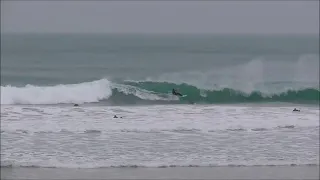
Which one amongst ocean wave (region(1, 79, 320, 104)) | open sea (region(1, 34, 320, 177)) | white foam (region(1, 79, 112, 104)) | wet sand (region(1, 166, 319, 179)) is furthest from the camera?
ocean wave (region(1, 79, 320, 104))

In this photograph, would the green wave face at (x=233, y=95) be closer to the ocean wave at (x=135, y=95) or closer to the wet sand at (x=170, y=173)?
the ocean wave at (x=135, y=95)

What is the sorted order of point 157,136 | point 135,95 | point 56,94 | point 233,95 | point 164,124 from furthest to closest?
point 233,95, point 135,95, point 56,94, point 164,124, point 157,136

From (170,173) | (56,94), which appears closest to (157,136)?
(170,173)

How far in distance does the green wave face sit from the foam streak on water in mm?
3290

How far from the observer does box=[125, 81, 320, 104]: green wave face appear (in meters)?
23.3

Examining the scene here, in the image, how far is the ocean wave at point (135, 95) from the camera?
22.2 m

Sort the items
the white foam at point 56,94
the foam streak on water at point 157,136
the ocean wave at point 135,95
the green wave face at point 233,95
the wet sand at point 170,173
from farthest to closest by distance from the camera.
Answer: the green wave face at point 233,95
the ocean wave at point 135,95
the white foam at point 56,94
the foam streak on water at point 157,136
the wet sand at point 170,173

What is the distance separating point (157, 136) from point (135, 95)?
8918 mm

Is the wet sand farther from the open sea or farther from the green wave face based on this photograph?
the green wave face

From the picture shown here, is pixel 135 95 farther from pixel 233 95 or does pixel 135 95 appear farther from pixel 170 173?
pixel 170 173

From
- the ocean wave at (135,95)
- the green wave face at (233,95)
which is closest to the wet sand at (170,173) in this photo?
the ocean wave at (135,95)

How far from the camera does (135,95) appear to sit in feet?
78.1

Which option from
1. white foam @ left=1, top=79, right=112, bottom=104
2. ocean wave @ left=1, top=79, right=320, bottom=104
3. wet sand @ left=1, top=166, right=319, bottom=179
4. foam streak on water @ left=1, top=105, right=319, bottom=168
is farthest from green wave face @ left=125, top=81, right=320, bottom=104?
wet sand @ left=1, top=166, right=319, bottom=179

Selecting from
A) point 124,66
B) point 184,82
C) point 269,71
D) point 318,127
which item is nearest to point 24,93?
point 184,82
